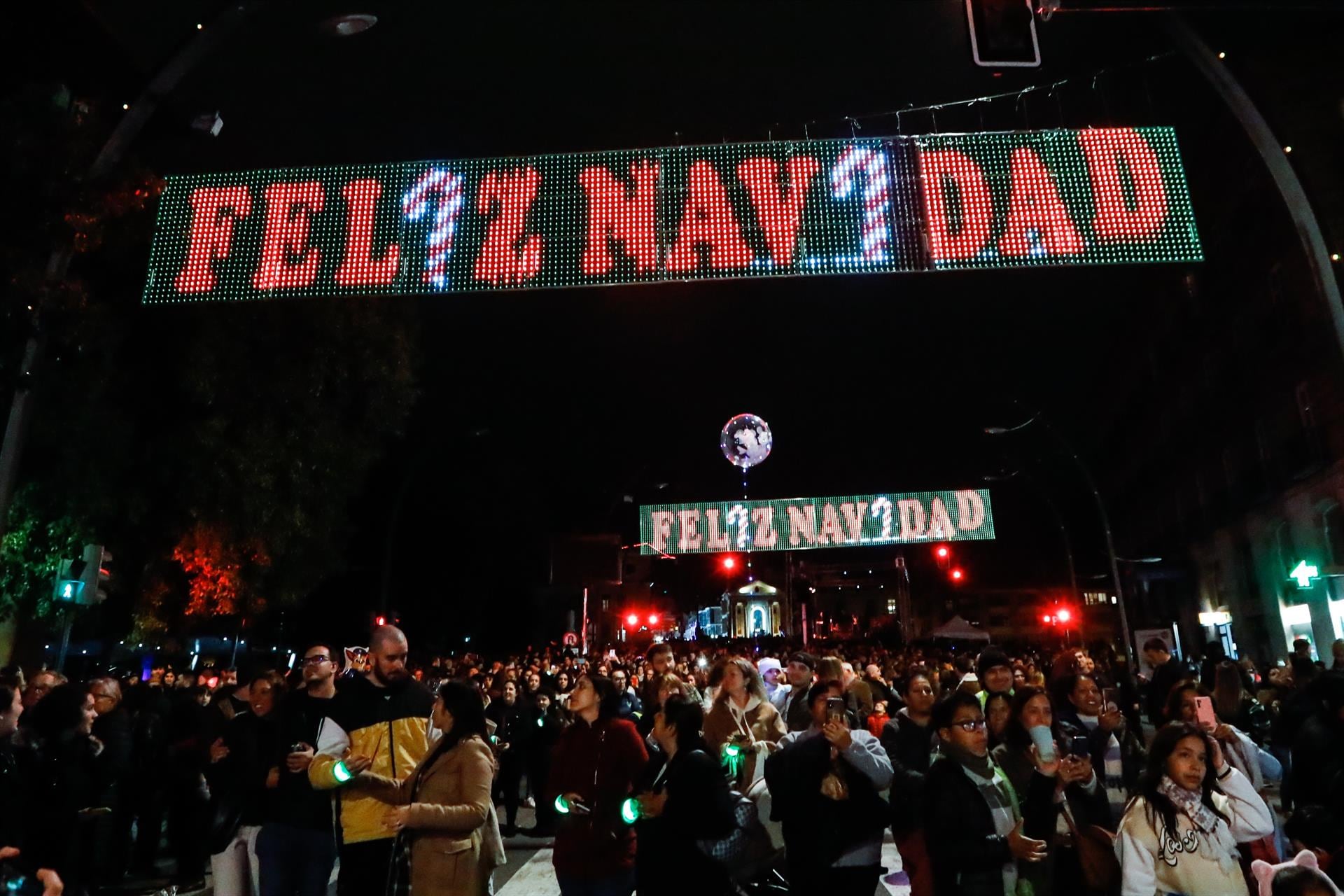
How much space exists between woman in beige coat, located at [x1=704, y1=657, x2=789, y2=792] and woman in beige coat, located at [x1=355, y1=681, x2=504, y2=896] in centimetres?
196

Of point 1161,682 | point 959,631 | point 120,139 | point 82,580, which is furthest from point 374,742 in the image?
point 959,631

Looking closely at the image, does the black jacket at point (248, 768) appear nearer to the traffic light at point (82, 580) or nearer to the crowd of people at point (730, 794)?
the crowd of people at point (730, 794)

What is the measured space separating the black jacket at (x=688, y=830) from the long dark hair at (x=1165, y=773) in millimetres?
2050

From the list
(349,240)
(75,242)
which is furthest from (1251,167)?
(75,242)

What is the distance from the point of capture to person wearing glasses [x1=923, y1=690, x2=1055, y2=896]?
14.5 ft

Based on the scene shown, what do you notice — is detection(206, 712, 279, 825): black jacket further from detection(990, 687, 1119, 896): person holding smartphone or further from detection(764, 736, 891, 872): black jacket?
detection(990, 687, 1119, 896): person holding smartphone

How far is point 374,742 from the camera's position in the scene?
4.95m

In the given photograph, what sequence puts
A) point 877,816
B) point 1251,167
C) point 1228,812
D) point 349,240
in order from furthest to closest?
point 1251,167 < point 349,240 < point 877,816 < point 1228,812

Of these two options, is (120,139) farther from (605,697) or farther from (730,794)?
(730,794)

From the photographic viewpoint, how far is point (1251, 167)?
89.3 ft

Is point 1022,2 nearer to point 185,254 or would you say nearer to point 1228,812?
point 1228,812

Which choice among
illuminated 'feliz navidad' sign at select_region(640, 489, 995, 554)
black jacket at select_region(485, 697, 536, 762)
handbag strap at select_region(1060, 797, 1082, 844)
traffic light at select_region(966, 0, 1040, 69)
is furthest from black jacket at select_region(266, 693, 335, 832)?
illuminated 'feliz navidad' sign at select_region(640, 489, 995, 554)

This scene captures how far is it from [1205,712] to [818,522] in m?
19.2

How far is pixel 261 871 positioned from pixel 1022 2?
23.6 ft
